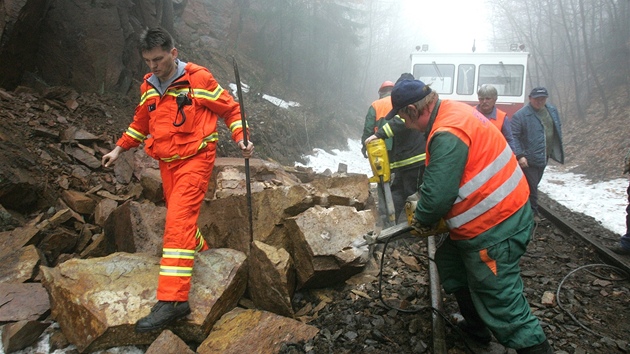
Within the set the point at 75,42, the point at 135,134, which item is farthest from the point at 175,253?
the point at 75,42

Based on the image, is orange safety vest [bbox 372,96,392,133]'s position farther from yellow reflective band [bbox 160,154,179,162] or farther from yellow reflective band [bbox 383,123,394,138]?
yellow reflective band [bbox 160,154,179,162]

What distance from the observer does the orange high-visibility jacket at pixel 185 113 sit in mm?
2898

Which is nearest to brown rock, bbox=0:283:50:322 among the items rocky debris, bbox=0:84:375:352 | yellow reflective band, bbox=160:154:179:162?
rocky debris, bbox=0:84:375:352

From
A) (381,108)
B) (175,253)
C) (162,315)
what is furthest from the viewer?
(381,108)

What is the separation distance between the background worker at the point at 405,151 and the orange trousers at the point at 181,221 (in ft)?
7.63

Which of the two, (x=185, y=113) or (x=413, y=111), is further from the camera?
(x=185, y=113)

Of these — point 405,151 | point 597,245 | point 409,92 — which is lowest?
point 597,245

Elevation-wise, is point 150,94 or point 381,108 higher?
point 150,94

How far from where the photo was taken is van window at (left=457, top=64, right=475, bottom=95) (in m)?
9.24

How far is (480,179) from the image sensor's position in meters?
2.20

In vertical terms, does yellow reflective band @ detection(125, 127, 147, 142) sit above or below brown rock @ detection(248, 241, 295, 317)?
above

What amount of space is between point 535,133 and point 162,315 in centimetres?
529

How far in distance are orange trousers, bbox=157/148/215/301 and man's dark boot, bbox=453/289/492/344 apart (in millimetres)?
A: 1974

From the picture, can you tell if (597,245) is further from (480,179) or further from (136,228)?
(136,228)
